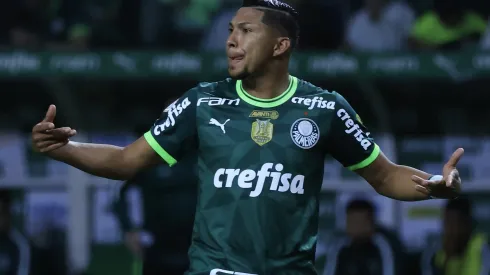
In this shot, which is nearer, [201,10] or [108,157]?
[108,157]

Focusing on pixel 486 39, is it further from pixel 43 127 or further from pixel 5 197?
pixel 43 127

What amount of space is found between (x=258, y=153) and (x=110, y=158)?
0.60 metres

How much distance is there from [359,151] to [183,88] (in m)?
4.40

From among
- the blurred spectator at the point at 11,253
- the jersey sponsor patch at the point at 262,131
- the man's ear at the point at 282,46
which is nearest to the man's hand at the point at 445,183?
the jersey sponsor patch at the point at 262,131

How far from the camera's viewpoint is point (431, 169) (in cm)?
916

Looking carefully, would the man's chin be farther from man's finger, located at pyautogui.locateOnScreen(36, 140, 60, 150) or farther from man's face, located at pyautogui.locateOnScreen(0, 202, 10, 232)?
man's face, located at pyautogui.locateOnScreen(0, 202, 10, 232)

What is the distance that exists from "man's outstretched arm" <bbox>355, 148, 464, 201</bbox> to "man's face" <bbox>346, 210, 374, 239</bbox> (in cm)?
317

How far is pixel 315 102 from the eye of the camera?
4797 mm

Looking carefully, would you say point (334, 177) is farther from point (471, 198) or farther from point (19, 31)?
point (19, 31)

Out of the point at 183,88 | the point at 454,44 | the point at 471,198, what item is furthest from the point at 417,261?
the point at 183,88

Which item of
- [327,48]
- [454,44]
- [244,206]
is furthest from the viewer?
[327,48]

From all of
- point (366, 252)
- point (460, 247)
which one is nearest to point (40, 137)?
point (366, 252)

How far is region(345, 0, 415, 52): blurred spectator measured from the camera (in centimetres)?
941

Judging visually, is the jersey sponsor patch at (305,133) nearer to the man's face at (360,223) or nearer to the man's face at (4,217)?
the man's face at (360,223)
